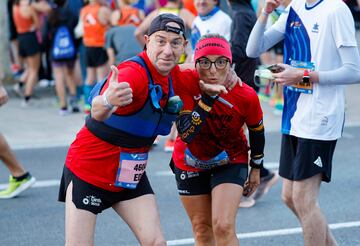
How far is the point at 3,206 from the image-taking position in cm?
781

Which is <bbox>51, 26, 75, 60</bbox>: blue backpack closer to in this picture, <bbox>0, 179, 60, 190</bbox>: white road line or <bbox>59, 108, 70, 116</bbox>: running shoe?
<bbox>59, 108, 70, 116</bbox>: running shoe

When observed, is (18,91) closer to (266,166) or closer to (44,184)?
(44,184)

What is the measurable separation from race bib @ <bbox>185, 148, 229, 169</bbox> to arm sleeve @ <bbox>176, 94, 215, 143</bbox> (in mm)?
307

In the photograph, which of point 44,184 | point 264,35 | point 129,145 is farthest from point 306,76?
point 44,184

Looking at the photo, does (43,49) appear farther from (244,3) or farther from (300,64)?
(300,64)

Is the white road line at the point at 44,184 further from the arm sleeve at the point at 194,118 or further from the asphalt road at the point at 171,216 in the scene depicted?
the arm sleeve at the point at 194,118

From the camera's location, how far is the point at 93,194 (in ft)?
15.8

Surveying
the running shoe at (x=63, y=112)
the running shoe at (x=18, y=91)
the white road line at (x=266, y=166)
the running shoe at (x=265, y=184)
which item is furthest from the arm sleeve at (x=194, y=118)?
the running shoe at (x=18, y=91)

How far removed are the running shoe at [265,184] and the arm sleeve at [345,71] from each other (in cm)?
274

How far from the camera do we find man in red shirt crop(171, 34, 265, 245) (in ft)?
16.6

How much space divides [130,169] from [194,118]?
0.50 m

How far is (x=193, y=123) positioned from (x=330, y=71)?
989mm

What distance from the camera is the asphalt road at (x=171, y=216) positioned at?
6.79 meters

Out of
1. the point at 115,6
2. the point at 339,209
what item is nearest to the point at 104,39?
the point at 115,6
